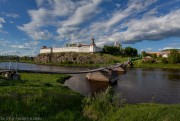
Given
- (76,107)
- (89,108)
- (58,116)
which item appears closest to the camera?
(58,116)

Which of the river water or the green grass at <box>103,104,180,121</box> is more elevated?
the green grass at <box>103,104,180,121</box>

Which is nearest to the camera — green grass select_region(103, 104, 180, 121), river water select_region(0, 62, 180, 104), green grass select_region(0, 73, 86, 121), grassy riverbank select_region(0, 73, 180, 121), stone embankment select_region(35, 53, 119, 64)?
green grass select_region(103, 104, 180, 121)

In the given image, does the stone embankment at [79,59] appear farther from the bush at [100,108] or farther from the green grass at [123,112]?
the green grass at [123,112]

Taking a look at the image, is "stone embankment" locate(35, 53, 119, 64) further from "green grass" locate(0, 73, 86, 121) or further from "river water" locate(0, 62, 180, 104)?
"green grass" locate(0, 73, 86, 121)

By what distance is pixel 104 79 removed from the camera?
5662cm

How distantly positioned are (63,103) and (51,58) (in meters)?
184

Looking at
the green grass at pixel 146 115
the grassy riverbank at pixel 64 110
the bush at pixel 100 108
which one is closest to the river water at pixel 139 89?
the bush at pixel 100 108

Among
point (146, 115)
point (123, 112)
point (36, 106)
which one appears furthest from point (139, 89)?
point (36, 106)

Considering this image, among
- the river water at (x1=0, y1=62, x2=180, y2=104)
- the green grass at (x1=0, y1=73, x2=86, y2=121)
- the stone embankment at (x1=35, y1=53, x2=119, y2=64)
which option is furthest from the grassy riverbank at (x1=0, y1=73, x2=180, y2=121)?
the stone embankment at (x1=35, y1=53, x2=119, y2=64)

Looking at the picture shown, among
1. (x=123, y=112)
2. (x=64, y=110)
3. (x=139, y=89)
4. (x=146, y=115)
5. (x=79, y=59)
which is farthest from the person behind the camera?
(x=79, y=59)

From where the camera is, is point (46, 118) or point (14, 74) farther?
point (14, 74)

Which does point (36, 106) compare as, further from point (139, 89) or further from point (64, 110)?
point (139, 89)

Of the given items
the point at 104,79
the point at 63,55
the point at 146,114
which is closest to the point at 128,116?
the point at 146,114

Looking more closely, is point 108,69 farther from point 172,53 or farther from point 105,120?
point 172,53
